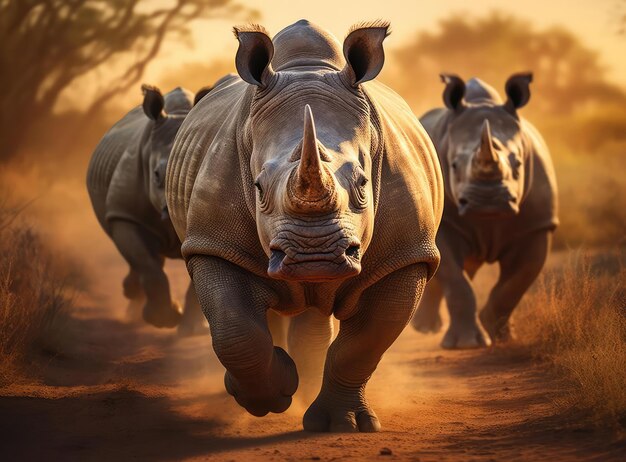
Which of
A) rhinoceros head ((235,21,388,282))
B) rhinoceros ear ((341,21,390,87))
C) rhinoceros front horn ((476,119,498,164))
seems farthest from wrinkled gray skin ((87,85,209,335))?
rhinoceros ear ((341,21,390,87))

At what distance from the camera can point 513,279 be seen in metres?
10.3

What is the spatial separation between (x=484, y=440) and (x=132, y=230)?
5277mm

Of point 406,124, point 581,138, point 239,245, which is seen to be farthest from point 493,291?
point 581,138

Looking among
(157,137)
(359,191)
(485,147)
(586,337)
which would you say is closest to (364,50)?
(359,191)

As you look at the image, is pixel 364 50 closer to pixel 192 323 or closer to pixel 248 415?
pixel 248 415

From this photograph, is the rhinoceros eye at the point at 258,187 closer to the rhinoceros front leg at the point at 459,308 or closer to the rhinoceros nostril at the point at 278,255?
the rhinoceros nostril at the point at 278,255

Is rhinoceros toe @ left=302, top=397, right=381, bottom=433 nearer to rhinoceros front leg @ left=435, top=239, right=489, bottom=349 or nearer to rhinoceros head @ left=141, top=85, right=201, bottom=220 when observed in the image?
rhinoceros front leg @ left=435, top=239, right=489, bottom=349

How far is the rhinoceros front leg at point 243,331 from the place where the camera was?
618cm

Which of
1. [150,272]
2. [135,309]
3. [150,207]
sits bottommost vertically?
[150,272]

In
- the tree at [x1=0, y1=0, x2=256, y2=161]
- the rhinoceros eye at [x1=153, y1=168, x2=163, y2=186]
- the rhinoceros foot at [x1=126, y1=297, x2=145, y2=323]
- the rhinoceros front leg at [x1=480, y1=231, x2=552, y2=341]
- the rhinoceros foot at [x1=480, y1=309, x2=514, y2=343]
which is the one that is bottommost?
the rhinoceros foot at [x1=480, y1=309, x2=514, y2=343]

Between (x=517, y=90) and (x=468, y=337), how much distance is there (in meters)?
2.18

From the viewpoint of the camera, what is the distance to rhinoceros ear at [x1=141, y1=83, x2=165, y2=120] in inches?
425

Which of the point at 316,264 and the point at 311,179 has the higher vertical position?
the point at 311,179

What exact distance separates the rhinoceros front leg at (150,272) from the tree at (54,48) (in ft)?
45.3
